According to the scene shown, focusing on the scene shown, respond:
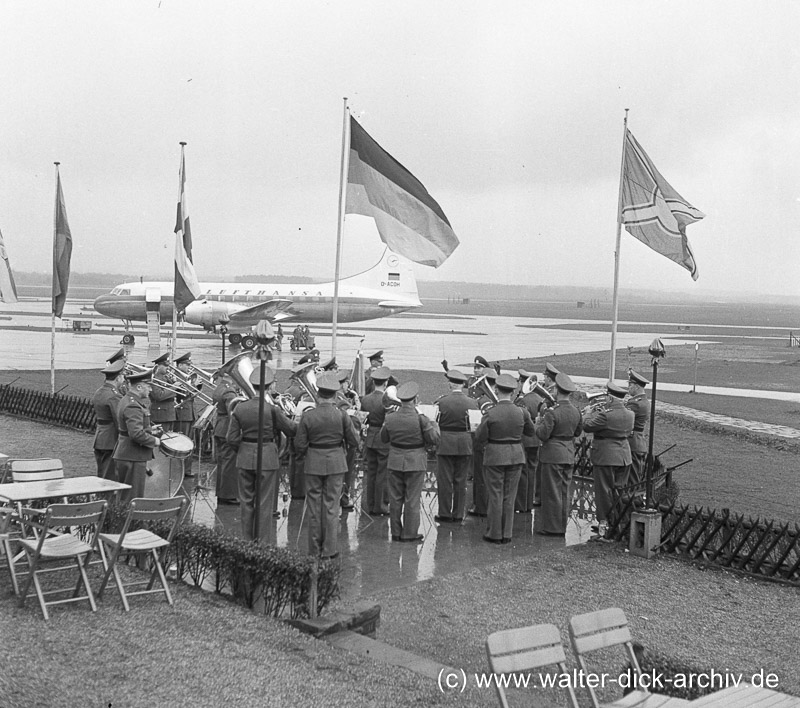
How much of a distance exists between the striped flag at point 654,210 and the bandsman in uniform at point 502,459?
476 centimetres

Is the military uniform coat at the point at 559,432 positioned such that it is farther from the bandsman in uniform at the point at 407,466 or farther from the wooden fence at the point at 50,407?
the wooden fence at the point at 50,407

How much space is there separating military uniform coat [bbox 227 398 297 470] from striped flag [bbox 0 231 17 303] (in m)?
8.79

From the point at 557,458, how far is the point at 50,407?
12.6 metres

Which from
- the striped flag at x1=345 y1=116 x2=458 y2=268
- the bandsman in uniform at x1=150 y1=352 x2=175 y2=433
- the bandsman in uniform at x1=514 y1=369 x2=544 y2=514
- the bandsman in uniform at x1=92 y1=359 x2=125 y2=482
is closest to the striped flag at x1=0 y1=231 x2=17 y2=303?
the bandsman in uniform at x1=150 y1=352 x2=175 y2=433

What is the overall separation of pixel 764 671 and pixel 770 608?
179 cm

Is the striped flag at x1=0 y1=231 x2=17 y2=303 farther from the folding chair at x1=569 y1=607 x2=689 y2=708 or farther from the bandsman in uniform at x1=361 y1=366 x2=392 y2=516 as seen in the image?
the folding chair at x1=569 y1=607 x2=689 y2=708

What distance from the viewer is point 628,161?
47.2ft

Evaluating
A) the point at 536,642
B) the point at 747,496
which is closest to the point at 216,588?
the point at 536,642

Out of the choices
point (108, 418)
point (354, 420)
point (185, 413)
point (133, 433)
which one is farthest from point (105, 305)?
point (133, 433)

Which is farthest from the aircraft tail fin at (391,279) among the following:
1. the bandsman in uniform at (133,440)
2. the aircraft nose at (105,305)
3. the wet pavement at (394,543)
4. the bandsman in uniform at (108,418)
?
the bandsman in uniform at (133,440)

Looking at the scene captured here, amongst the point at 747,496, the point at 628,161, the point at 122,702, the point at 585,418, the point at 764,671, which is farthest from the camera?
the point at 628,161

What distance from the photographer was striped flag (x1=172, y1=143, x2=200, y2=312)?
57.4 feet

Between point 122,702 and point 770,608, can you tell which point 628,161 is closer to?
point 770,608

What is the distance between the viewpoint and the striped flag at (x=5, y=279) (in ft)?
53.4
